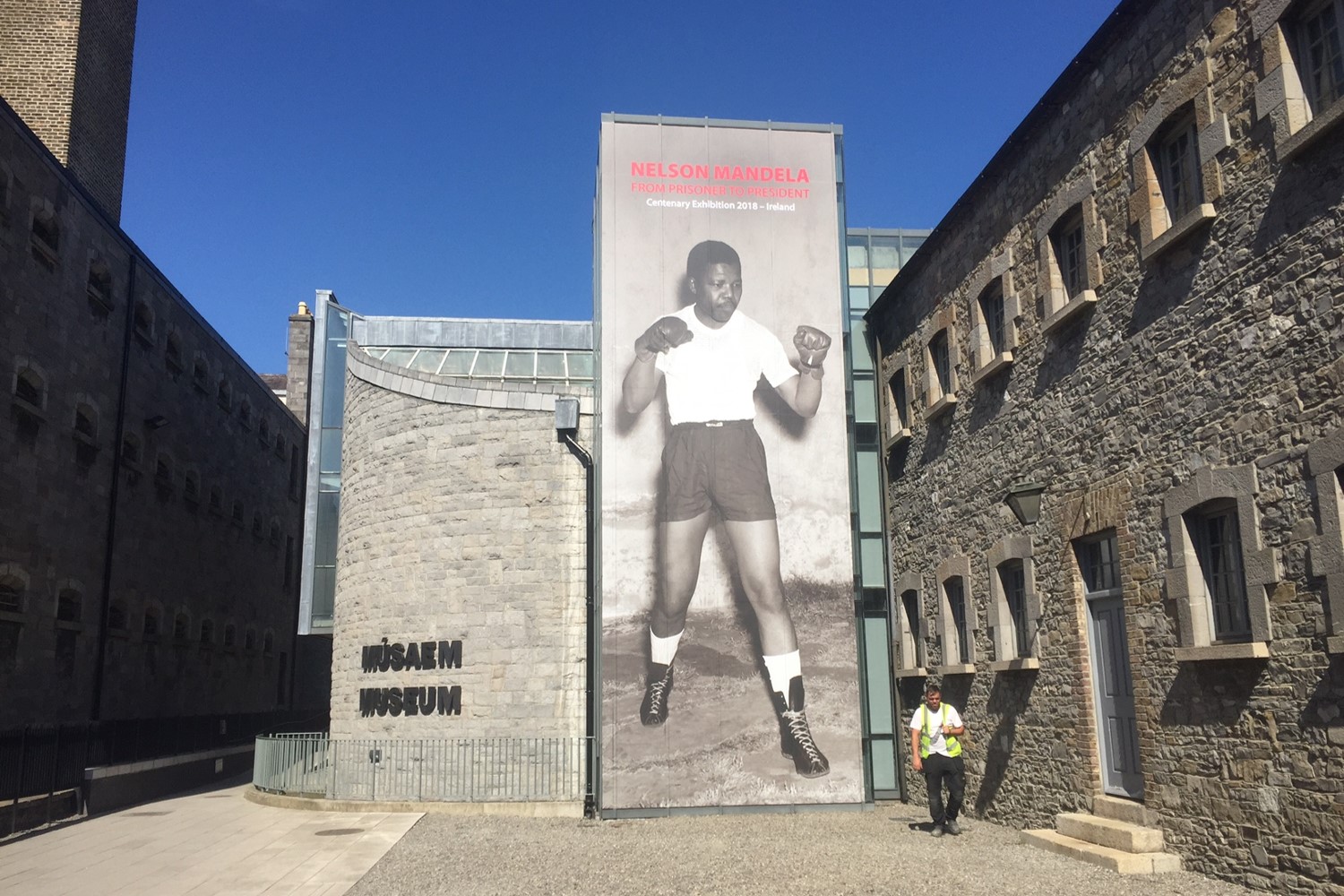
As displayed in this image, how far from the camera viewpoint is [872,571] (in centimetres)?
1702

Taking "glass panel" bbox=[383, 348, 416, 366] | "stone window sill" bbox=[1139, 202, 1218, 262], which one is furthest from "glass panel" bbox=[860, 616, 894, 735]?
"glass panel" bbox=[383, 348, 416, 366]

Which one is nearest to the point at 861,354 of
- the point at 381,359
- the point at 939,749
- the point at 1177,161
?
the point at 939,749

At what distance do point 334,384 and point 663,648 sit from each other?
919 cm

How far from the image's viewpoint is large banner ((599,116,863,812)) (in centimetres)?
1555

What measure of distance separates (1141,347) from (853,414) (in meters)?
6.86

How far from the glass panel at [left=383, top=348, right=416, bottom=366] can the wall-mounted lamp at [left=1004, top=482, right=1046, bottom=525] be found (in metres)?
14.2

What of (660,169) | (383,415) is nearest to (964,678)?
(660,169)

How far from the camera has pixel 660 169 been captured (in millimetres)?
17031

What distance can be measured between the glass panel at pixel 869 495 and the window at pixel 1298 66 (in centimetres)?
927

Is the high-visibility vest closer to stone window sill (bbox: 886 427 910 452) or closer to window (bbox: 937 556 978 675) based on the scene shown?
window (bbox: 937 556 978 675)

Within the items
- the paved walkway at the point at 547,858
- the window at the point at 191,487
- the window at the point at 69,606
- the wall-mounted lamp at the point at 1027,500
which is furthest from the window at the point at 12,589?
the wall-mounted lamp at the point at 1027,500

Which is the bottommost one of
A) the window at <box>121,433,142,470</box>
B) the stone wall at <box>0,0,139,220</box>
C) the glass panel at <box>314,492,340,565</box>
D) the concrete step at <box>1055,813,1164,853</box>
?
the concrete step at <box>1055,813,1164,853</box>

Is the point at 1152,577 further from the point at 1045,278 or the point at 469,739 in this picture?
the point at 469,739

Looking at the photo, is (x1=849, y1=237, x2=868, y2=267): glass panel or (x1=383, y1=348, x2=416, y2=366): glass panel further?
(x1=383, y1=348, x2=416, y2=366): glass panel
